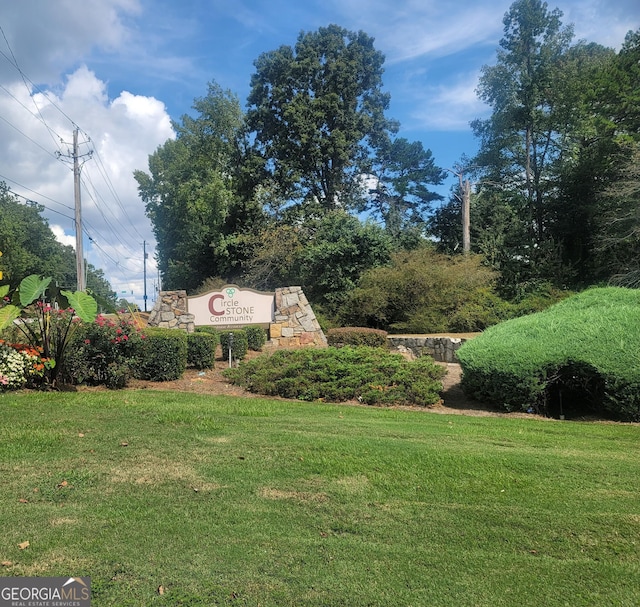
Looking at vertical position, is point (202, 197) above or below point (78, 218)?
above

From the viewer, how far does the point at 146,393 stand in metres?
7.52

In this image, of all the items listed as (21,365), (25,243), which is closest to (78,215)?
(21,365)

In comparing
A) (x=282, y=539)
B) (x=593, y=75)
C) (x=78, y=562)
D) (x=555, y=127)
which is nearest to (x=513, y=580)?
(x=282, y=539)

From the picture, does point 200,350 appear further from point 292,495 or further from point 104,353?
point 292,495

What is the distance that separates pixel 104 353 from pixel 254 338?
5.38m

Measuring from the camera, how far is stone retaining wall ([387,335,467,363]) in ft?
42.1

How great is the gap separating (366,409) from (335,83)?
26.7 metres

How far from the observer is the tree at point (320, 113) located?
1121 inches

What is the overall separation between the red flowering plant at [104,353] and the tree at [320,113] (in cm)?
2093

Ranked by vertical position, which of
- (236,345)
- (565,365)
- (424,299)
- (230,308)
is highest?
(424,299)

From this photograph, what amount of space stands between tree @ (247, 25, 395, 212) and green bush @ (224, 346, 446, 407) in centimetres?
2022

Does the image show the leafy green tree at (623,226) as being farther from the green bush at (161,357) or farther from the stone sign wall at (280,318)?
the green bush at (161,357)

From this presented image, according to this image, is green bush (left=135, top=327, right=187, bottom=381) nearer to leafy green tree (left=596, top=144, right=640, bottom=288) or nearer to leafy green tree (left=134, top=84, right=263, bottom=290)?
leafy green tree (left=596, top=144, right=640, bottom=288)

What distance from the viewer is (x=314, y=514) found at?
316 cm
